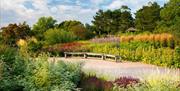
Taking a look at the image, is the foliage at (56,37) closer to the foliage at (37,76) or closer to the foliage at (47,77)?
the foliage at (37,76)

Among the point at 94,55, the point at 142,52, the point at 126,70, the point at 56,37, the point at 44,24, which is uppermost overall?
the point at 44,24

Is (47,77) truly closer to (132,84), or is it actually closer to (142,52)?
(132,84)

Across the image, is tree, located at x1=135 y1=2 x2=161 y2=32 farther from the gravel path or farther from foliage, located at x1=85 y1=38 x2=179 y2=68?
the gravel path

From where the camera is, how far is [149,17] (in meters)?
49.9

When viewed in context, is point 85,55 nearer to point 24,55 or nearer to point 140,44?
point 140,44

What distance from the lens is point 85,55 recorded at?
2623 cm

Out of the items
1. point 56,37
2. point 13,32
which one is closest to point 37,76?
point 56,37

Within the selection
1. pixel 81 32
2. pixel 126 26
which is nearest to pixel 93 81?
pixel 81 32

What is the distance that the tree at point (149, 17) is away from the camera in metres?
49.6

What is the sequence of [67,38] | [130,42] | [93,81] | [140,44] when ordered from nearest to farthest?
[93,81], [140,44], [130,42], [67,38]

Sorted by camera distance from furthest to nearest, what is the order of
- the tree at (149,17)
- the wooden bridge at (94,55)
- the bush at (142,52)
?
the tree at (149,17)
the wooden bridge at (94,55)
the bush at (142,52)

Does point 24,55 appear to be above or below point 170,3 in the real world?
below

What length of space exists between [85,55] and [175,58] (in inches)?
301

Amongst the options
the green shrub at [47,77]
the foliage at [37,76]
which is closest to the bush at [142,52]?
the foliage at [37,76]
